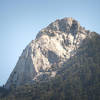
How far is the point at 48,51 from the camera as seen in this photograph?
318 ft

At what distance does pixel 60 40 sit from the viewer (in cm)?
10525

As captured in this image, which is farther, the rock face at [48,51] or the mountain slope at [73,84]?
the rock face at [48,51]

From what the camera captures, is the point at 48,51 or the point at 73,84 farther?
the point at 48,51

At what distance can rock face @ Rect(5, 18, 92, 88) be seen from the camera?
89688 millimetres

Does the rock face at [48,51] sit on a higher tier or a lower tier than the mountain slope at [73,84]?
higher

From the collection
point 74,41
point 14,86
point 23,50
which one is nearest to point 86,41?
point 74,41

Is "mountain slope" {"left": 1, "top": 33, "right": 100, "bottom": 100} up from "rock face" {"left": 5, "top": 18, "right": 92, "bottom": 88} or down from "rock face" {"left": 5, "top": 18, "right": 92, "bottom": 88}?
down

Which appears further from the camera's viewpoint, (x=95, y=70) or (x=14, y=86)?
(x=14, y=86)

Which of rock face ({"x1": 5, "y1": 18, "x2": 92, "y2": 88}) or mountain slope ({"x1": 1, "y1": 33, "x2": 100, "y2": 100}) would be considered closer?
mountain slope ({"x1": 1, "y1": 33, "x2": 100, "y2": 100})

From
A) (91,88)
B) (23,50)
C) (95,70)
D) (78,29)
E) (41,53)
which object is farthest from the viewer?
(78,29)

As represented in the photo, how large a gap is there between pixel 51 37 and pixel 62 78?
3075 cm

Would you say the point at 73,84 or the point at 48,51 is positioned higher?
the point at 48,51

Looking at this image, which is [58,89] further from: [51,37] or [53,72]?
[51,37]

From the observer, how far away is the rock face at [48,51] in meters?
89.7
